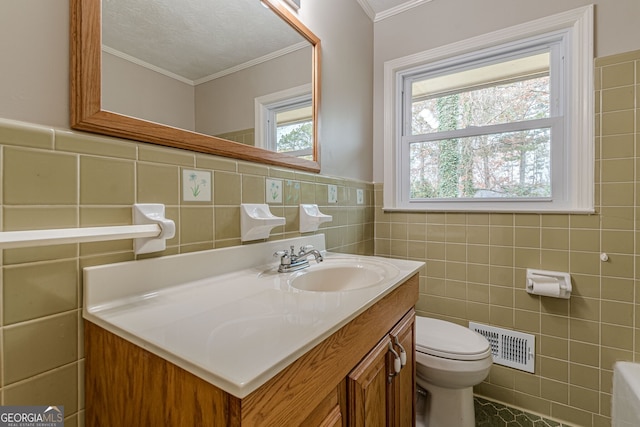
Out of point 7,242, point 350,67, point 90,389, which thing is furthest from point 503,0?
point 90,389

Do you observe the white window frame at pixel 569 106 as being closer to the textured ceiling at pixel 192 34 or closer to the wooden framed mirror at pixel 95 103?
the textured ceiling at pixel 192 34

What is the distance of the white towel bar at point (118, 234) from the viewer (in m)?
0.45

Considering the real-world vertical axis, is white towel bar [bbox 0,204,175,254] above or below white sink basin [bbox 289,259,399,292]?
above

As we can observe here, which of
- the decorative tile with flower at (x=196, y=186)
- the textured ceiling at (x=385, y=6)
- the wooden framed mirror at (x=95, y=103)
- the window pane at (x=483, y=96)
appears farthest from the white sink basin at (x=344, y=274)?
the textured ceiling at (x=385, y=6)

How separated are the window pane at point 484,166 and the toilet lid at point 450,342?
80cm

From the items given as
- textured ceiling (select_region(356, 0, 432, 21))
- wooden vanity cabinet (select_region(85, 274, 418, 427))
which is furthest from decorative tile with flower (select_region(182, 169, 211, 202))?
textured ceiling (select_region(356, 0, 432, 21))

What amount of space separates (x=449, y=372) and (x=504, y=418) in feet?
2.04

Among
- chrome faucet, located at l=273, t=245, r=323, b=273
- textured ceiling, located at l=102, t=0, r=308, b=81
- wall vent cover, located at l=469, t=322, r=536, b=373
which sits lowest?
wall vent cover, located at l=469, t=322, r=536, b=373

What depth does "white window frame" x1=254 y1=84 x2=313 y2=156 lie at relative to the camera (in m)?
1.06

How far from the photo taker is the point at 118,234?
0.56m

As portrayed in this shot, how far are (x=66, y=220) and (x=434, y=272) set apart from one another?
5.73 ft

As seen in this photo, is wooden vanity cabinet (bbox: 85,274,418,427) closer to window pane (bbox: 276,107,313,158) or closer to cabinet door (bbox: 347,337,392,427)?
cabinet door (bbox: 347,337,392,427)

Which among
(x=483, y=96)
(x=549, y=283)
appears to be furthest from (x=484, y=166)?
(x=549, y=283)

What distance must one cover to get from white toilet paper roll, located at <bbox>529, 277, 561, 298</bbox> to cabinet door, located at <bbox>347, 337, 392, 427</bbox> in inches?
40.5
